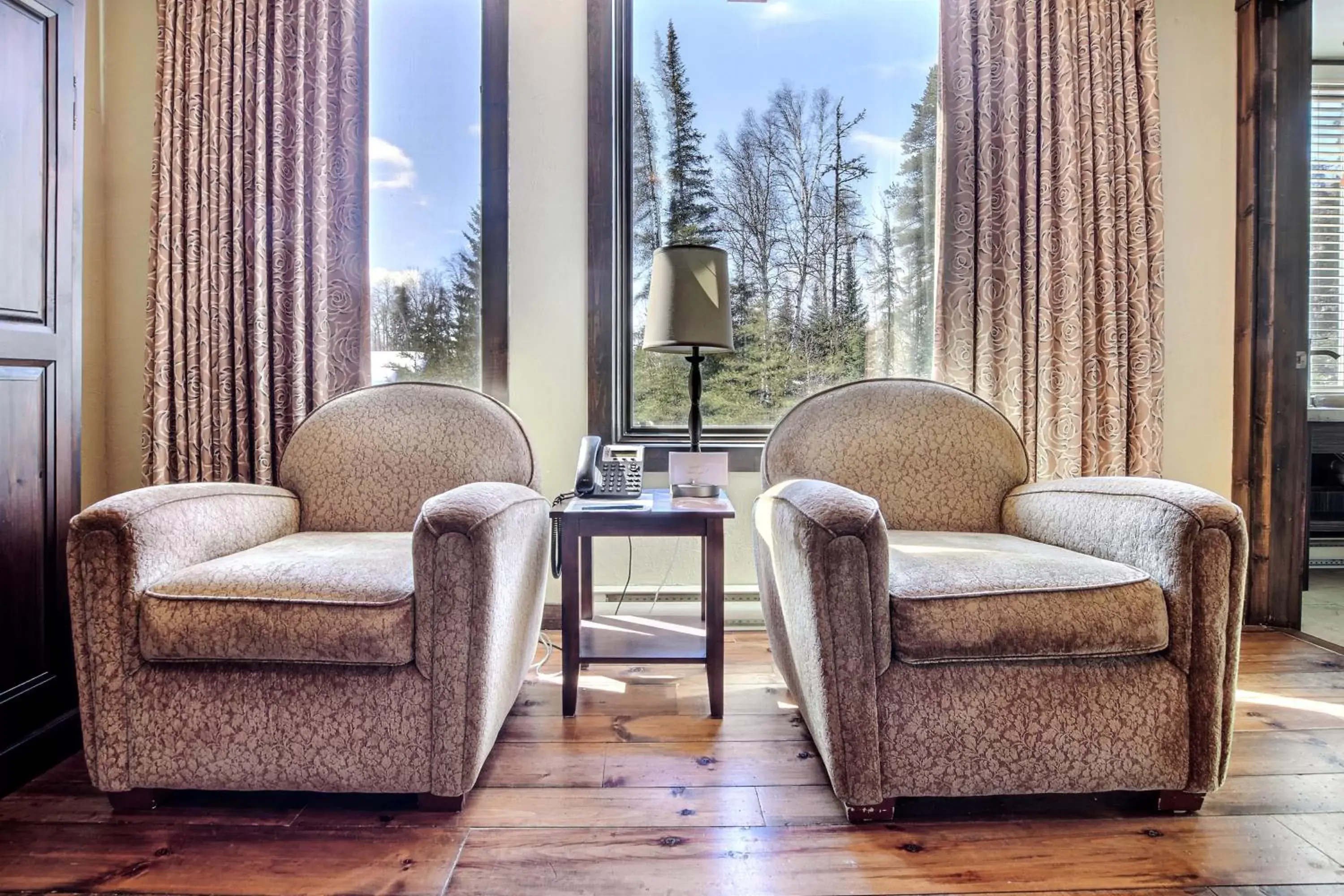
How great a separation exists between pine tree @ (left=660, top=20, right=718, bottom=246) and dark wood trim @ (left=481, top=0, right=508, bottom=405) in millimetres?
589

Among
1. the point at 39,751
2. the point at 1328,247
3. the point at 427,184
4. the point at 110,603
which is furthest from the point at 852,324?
the point at 1328,247

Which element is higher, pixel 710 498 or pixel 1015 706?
pixel 710 498

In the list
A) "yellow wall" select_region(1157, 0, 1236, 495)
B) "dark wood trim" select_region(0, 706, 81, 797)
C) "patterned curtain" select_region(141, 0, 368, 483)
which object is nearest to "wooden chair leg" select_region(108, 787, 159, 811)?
"dark wood trim" select_region(0, 706, 81, 797)

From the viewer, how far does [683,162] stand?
101 inches

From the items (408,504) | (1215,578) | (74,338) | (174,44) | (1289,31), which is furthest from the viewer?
(1289,31)

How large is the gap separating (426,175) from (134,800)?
210 cm

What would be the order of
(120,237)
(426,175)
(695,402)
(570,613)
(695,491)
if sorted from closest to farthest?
(570,613), (695,491), (695,402), (120,237), (426,175)

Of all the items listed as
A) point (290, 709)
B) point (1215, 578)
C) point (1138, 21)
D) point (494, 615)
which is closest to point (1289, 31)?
point (1138, 21)

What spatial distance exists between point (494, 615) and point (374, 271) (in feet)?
5.64

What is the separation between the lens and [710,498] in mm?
1977

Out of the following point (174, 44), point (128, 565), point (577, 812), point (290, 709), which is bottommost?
point (577, 812)

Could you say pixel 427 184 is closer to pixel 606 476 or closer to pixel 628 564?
pixel 606 476

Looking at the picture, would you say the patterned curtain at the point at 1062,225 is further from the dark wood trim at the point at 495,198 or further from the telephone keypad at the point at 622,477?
the dark wood trim at the point at 495,198

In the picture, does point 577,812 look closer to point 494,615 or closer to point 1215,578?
point 494,615
